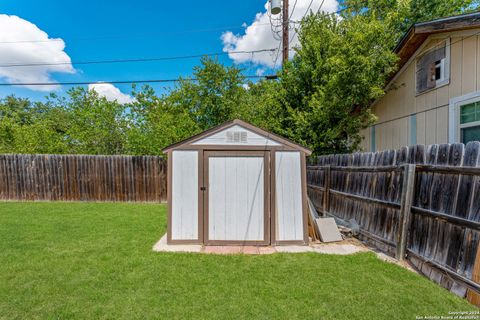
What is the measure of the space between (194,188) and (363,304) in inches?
122

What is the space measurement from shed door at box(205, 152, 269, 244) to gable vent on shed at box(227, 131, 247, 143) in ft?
0.81

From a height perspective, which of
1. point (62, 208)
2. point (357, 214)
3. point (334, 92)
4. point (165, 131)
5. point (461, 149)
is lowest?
point (62, 208)

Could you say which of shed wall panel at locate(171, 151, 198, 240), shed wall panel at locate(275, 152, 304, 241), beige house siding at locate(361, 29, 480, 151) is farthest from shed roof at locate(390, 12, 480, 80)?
shed wall panel at locate(171, 151, 198, 240)

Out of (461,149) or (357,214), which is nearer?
(461,149)

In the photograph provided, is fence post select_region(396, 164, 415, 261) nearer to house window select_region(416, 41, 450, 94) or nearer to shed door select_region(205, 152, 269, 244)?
shed door select_region(205, 152, 269, 244)

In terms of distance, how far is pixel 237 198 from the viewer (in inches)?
182

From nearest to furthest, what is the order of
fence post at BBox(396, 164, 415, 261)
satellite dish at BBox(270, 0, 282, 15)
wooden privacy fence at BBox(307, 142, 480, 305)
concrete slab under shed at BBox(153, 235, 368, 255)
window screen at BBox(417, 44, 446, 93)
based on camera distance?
wooden privacy fence at BBox(307, 142, 480, 305) < fence post at BBox(396, 164, 415, 261) < concrete slab under shed at BBox(153, 235, 368, 255) < window screen at BBox(417, 44, 446, 93) < satellite dish at BBox(270, 0, 282, 15)

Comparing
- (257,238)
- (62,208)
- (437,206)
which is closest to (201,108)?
(62,208)

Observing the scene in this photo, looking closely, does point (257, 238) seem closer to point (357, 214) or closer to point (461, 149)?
point (357, 214)

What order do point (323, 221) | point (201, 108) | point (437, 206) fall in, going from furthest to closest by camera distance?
point (201, 108) → point (323, 221) → point (437, 206)

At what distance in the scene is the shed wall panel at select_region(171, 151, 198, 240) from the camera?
4570 millimetres

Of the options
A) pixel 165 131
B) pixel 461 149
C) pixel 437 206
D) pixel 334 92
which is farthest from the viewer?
pixel 165 131

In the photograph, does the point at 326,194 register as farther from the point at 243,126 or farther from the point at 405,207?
the point at 243,126

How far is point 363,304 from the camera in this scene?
2.70 meters
